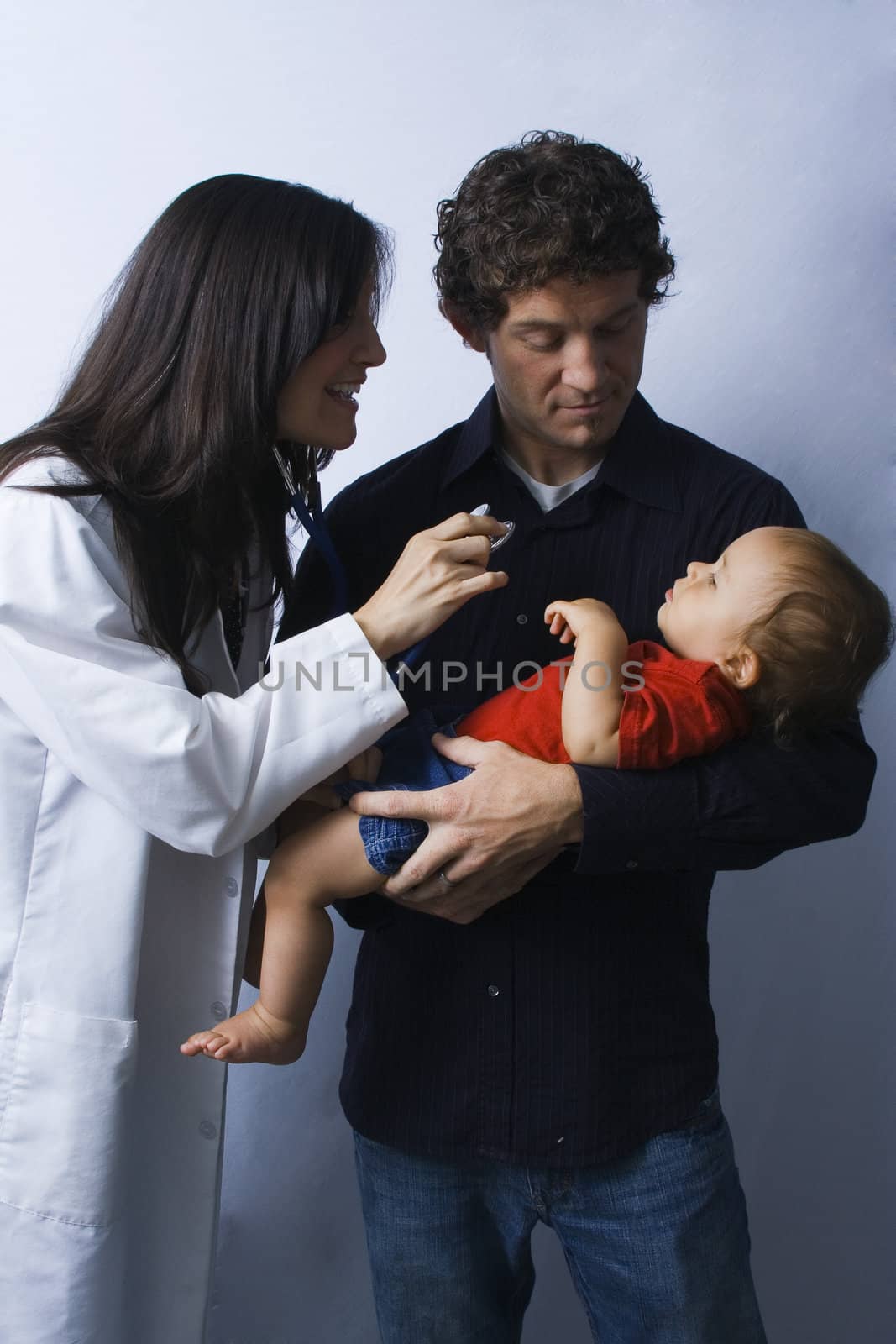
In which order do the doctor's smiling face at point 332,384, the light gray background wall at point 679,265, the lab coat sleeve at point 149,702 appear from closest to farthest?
1. the lab coat sleeve at point 149,702
2. the doctor's smiling face at point 332,384
3. the light gray background wall at point 679,265

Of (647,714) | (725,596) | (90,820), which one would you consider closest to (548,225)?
(725,596)

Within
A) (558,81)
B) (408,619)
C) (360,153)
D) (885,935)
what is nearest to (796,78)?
(558,81)

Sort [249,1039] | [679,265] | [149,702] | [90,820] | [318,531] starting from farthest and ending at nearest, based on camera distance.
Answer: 1. [679,265]
2. [318,531]
3. [249,1039]
4. [90,820]
5. [149,702]

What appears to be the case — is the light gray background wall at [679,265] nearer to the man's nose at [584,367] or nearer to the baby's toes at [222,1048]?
the man's nose at [584,367]

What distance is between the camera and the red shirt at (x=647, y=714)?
54.6 inches

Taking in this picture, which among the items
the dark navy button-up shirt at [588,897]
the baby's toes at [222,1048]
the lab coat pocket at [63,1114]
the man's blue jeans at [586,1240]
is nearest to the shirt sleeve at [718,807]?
the dark navy button-up shirt at [588,897]

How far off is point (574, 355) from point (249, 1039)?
37.2 inches

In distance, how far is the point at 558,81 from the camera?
2.00 metres

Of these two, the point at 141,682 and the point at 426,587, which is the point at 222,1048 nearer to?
the point at 141,682

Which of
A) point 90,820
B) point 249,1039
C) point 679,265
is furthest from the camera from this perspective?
point 679,265

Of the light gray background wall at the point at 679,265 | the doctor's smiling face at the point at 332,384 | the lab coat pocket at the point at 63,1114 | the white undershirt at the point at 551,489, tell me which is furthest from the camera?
the light gray background wall at the point at 679,265

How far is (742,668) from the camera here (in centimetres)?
146

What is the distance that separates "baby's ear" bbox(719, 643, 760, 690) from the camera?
4.73ft

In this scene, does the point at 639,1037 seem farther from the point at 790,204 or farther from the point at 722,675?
the point at 790,204
